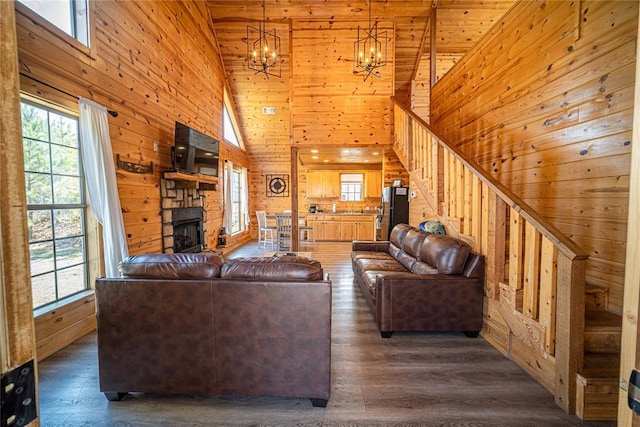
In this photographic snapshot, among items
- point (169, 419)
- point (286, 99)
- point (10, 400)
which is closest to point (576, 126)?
point (10, 400)

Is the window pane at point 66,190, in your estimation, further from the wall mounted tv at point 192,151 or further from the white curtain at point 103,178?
the wall mounted tv at point 192,151

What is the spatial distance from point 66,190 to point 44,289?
934 millimetres

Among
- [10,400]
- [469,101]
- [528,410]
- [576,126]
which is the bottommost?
[528,410]

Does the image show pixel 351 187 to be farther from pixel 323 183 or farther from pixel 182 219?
pixel 182 219

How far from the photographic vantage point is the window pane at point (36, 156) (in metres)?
2.36

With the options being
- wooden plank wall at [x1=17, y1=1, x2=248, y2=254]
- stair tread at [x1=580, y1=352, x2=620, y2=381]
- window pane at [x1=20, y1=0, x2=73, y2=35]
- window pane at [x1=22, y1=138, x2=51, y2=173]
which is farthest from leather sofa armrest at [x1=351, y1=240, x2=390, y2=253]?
window pane at [x1=20, y1=0, x2=73, y2=35]

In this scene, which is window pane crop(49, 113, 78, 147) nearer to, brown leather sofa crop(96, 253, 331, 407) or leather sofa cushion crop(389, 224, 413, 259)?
brown leather sofa crop(96, 253, 331, 407)

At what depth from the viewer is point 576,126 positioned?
97.0 inches

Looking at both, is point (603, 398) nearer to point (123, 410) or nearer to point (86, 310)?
point (123, 410)

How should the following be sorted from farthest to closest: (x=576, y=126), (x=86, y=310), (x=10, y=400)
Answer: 1. (x=86, y=310)
2. (x=576, y=126)
3. (x=10, y=400)

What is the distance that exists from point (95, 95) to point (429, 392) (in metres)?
4.16

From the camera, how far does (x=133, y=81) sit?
3.58m

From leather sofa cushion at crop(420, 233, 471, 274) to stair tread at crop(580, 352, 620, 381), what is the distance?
41.4 inches

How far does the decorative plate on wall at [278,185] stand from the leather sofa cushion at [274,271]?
738 centimetres
